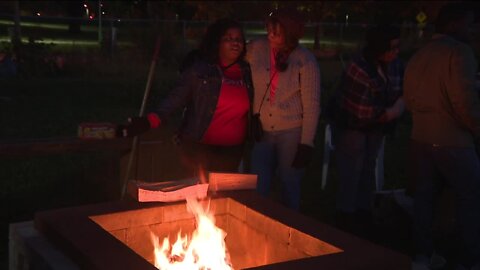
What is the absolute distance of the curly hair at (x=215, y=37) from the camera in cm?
430

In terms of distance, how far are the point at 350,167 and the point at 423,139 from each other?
109 cm

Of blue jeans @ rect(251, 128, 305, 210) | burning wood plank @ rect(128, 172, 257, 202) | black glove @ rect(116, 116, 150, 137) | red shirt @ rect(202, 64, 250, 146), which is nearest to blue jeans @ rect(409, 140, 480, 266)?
blue jeans @ rect(251, 128, 305, 210)

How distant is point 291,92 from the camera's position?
4.45 m

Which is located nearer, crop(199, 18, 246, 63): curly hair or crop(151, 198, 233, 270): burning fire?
crop(151, 198, 233, 270): burning fire

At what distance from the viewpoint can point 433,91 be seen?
169 inches

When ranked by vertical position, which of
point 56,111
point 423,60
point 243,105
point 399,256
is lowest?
point 56,111

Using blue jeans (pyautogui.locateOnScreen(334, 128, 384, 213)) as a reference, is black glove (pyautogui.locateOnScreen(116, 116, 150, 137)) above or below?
above

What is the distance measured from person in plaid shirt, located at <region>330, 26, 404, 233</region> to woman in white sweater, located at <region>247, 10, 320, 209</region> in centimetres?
91

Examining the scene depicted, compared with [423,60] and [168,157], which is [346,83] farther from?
[168,157]

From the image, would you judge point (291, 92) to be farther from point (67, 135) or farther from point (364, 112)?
point (67, 135)

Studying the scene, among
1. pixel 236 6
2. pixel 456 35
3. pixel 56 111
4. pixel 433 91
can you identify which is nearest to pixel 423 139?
pixel 433 91

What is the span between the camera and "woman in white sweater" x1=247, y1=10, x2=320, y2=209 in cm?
438

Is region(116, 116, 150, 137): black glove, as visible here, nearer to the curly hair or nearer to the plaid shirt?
the curly hair

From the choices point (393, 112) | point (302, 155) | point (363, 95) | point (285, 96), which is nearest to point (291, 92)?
point (285, 96)
